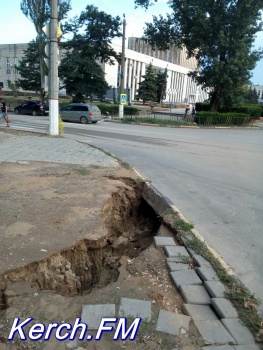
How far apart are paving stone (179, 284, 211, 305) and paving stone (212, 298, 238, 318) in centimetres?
9

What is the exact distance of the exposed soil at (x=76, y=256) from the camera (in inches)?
100.0

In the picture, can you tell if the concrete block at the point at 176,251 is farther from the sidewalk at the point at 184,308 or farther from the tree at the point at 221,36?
the tree at the point at 221,36

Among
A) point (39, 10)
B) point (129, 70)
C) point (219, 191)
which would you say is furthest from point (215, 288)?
point (129, 70)

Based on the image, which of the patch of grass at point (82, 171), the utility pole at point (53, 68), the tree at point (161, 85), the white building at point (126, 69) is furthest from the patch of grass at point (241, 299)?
the tree at point (161, 85)

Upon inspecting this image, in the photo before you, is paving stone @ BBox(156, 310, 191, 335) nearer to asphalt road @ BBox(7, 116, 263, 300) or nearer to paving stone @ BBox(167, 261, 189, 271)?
paving stone @ BBox(167, 261, 189, 271)

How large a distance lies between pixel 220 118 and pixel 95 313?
28.6 m

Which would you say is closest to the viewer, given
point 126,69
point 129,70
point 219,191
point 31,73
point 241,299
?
point 241,299

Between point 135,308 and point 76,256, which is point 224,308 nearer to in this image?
point 135,308

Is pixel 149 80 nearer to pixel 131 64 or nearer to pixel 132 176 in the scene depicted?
pixel 131 64

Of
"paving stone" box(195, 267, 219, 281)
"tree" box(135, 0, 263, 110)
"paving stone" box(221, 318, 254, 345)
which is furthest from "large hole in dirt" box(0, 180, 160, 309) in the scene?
"tree" box(135, 0, 263, 110)

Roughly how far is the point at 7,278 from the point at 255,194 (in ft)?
18.2

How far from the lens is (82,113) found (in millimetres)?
24594

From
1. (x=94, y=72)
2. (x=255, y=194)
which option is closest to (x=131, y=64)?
(x=94, y=72)

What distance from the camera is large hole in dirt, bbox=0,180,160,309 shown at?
124 inches
